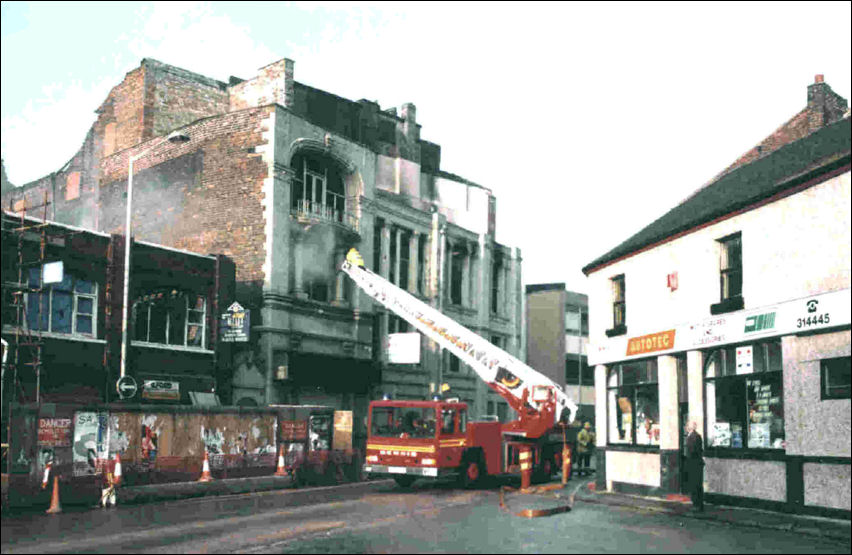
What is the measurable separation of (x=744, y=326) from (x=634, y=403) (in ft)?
18.1

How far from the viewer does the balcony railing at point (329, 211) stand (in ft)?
132

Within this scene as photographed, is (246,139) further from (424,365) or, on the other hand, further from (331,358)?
(424,365)

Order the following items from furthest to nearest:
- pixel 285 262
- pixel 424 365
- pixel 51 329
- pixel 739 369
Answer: pixel 424 365 → pixel 285 262 → pixel 51 329 → pixel 739 369

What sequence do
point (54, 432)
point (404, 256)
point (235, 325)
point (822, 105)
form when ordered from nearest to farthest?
point (54, 432) → point (822, 105) → point (235, 325) → point (404, 256)

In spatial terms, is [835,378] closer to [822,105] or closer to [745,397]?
[745,397]

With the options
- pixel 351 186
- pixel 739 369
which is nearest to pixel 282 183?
pixel 351 186

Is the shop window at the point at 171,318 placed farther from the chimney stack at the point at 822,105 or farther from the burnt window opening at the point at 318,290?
the chimney stack at the point at 822,105

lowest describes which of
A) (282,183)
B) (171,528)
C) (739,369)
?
(171,528)

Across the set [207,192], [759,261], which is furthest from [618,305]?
[207,192]

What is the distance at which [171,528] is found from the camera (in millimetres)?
16188

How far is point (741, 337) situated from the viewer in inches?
808

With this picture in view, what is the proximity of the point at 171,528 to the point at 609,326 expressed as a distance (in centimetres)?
1481

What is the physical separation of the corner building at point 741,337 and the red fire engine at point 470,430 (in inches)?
67.4

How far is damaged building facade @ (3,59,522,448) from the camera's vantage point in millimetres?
38656
